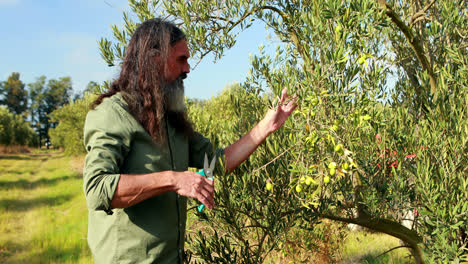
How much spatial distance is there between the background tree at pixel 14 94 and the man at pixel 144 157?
115m

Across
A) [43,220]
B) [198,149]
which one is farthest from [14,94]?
[198,149]

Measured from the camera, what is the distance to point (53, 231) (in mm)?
13797

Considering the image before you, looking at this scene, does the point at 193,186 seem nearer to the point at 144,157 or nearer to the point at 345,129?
the point at 144,157

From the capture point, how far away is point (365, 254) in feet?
23.2

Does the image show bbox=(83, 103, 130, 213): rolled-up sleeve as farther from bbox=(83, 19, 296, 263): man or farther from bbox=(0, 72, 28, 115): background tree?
bbox=(0, 72, 28, 115): background tree

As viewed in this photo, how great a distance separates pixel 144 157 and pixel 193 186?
48 cm

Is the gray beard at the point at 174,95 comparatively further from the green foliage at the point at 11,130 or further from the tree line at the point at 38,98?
the tree line at the point at 38,98

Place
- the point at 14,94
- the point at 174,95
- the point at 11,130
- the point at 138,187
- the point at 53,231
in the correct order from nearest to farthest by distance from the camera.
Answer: the point at 138,187, the point at 174,95, the point at 53,231, the point at 11,130, the point at 14,94

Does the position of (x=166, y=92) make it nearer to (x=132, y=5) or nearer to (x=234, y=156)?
(x=234, y=156)

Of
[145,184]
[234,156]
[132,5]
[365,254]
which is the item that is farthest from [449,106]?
[365,254]

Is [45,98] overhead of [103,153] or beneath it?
overhead

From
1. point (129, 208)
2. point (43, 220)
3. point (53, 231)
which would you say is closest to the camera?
point (129, 208)

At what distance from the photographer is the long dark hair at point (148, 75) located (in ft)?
7.84

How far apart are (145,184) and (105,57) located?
164 centimetres
